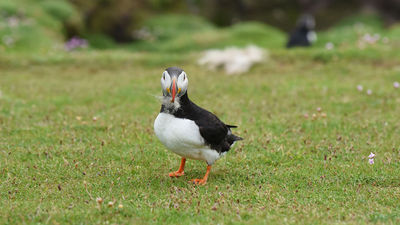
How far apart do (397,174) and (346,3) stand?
21.1 m

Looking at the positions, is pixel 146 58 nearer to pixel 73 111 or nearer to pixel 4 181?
pixel 73 111

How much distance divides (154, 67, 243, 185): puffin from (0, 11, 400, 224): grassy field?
36cm

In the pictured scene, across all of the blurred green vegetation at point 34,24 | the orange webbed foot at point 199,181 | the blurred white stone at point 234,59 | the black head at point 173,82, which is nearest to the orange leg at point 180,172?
the orange webbed foot at point 199,181

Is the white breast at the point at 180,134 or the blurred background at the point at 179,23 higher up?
the blurred background at the point at 179,23

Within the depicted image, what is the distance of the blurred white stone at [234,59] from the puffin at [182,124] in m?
8.10

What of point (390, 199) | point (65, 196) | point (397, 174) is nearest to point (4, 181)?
point (65, 196)

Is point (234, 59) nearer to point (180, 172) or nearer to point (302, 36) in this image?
point (302, 36)

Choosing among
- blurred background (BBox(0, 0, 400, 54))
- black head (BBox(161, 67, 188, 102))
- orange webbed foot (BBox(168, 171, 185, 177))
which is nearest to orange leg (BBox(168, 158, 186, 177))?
orange webbed foot (BBox(168, 171, 185, 177))

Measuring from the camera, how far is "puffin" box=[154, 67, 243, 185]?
18.7 feet

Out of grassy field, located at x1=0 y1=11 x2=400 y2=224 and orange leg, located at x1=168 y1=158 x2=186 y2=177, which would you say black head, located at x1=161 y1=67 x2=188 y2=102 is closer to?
grassy field, located at x1=0 y1=11 x2=400 y2=224

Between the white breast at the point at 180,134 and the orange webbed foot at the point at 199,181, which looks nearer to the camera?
the white breast at the point at 180,134

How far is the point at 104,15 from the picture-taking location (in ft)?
77.0

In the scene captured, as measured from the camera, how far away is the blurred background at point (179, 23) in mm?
18250

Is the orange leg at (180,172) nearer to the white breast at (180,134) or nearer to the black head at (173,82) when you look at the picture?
the white breast at (180,134)
